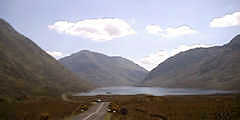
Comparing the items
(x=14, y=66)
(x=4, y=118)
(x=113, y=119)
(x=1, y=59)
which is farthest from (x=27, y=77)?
(x=113, y=119)

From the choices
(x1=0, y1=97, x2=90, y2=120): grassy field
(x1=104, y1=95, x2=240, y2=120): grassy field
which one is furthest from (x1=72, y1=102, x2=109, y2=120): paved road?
(x1=0, y1=97, x2=90, y2=120): grassy field

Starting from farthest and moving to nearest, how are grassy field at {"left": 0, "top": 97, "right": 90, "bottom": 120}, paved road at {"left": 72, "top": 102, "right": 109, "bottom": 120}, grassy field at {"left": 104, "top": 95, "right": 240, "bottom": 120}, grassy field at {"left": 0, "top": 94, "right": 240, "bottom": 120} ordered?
grassy field at {"left": 0, "top": 97, "right": 90, "bottom": 120}
paved road at {"left": 72, "top": 102, "right": 109, "bottom": 120}
grassy field at {"left": 0, "top": 94, "right": 240, "bottom": 120}
grassy field at {"left": 104, "top": 95, "right": 240, "bottom": 120}

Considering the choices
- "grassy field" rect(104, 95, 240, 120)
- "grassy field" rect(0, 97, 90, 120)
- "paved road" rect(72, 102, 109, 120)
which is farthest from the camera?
"grassy field" rect(0, 97, 90, 120)

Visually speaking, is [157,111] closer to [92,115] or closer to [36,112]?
[92,115]

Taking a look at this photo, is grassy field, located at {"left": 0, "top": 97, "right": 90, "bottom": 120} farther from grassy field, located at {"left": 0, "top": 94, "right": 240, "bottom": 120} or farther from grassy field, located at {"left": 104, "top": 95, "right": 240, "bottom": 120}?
grassy field, located at {"left": 104, "top": 95, "right": 240, "bottom": 120}

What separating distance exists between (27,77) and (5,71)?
22.8 metres

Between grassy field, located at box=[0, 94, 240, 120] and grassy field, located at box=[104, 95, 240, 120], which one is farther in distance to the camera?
grassy field, located at box=[0, 94, 240, 120]

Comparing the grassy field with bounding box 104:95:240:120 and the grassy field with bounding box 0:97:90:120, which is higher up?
the grassy field with bounding box 104:95:240:120

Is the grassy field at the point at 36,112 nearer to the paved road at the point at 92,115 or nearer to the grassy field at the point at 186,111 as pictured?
the paved road at the point at 92,115

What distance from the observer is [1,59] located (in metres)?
194

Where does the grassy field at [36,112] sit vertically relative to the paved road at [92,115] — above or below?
below

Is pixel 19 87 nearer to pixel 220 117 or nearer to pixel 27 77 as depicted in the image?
pixel 27 77

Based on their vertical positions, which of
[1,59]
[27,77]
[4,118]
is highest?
[1,59]

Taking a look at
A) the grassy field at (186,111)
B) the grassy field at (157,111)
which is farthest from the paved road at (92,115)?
the grassy field at (186,111)
